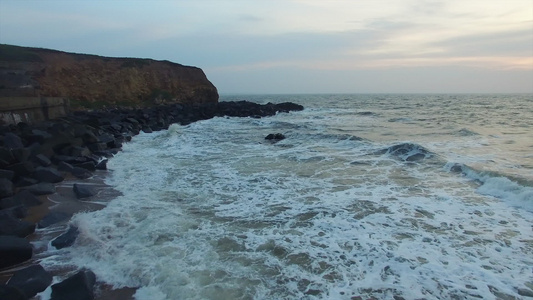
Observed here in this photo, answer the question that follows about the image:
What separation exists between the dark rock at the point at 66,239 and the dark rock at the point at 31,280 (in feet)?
2.50

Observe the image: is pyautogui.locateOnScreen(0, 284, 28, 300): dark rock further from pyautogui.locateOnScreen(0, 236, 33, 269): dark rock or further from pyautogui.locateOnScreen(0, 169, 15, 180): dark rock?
pyautogui.locateOnScreen(0, 169, 15, 180): dark rock

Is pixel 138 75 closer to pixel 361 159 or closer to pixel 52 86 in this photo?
pixel 52 86

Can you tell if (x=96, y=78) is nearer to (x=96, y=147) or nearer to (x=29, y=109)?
(x=29, y=109)

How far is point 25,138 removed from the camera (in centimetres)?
973

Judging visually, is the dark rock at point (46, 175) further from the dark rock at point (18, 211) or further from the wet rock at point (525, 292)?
the wet rock at point (525, 292)

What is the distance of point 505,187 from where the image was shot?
23.9 ft

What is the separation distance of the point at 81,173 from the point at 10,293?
5.62 m

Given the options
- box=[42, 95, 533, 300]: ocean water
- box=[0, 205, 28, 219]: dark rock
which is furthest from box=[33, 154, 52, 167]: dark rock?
box=[0, 205, 28, 219]: dark rock

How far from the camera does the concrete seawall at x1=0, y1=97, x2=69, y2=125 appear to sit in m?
11.9

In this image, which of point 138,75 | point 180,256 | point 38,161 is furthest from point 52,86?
point 180,256

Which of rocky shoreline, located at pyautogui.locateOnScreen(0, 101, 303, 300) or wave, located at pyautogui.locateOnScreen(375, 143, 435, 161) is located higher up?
rocky shoreline, located at pyautogui.locateOnScreen(0, 101, 303, 300)

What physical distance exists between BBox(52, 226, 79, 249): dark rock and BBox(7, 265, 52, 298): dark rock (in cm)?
76

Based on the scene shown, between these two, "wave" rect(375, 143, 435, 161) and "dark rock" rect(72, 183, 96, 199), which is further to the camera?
"wave" rect(375, 143, 435, 161)

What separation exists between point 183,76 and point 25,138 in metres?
27.3
